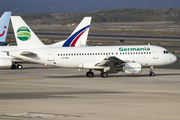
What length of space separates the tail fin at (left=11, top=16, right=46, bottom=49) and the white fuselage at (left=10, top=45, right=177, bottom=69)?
877 mm

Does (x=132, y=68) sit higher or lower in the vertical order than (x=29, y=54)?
lower

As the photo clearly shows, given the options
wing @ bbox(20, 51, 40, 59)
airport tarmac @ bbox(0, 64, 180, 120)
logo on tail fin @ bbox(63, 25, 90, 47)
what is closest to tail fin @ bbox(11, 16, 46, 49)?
wing @ bbox(20, 51, 40, 59)

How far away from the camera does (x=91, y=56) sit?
42438 mm

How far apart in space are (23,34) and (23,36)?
0.85 ft

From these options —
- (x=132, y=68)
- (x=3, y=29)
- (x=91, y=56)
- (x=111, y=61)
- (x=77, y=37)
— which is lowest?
(x=132, y=68)

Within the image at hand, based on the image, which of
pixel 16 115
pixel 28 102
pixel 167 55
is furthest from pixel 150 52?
pixel 16 115

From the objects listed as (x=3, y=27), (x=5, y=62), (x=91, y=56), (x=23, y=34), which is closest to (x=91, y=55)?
(x=91, y=56)

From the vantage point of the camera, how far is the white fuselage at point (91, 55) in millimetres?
41500

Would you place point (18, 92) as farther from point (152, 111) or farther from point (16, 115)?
point (152, 111)

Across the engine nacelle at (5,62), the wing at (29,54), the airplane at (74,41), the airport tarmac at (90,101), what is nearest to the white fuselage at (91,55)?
the wing at (29,54)

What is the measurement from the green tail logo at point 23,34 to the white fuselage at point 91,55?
1.62 m

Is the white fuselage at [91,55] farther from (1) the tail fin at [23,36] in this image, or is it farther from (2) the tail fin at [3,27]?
(2) the tail fin at [3,27]

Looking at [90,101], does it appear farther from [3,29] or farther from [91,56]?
[3,29]

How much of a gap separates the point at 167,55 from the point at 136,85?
11.4 m
